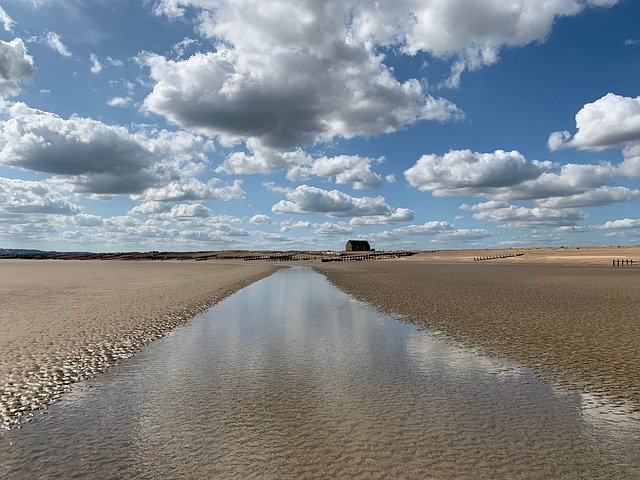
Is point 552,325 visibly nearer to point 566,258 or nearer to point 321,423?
point 321,423

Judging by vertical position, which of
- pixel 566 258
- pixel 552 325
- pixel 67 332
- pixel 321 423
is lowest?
pixel 321 423

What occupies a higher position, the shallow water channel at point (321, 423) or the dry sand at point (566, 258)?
the dry sand at point (566, 258)

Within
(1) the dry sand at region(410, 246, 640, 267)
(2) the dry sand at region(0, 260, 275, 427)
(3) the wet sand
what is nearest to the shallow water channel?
(2) the dry sand at region(0, 260, 275, 427)

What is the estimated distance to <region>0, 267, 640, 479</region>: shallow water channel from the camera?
279 inches

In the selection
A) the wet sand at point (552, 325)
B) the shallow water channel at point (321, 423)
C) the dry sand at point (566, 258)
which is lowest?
the shallow water channel at point (321, 423)

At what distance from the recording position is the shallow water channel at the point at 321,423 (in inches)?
279

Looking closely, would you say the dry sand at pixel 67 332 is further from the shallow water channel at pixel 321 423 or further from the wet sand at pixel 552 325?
the wet sand at pixel 552 325

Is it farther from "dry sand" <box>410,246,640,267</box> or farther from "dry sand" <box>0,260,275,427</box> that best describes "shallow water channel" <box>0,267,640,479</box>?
"dry sand" <box>410,246,640,267</box>

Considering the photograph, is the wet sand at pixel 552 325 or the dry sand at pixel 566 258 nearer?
the wet sand at pixel 552 325

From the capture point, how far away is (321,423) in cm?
Answer: 886

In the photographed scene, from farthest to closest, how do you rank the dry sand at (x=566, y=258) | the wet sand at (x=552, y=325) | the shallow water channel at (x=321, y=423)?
1. the dry sand at (x=566, y=258)
2. the wet sand at (x=552, y=325)
3. the shallow water channel at (x=321, y=423)

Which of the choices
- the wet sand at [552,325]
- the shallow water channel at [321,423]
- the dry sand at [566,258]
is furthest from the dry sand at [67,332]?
the dry sand at [566,258]

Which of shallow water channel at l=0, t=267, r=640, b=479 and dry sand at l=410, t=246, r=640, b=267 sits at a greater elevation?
dry sand at l=410, t=246, r=640, b=267

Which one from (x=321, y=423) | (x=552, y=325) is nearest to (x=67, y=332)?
(x=321, y=423)
